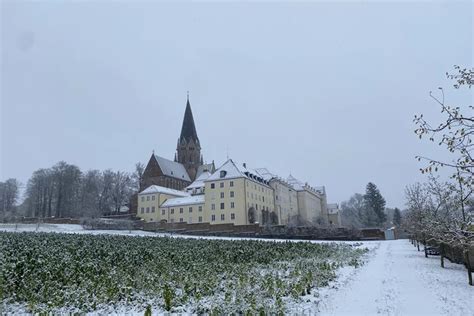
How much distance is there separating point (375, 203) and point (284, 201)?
94.6 feet

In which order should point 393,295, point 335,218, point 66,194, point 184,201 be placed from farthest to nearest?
1. point 335,218
2. point 66,194
3. point 184,201
4. point 393,295

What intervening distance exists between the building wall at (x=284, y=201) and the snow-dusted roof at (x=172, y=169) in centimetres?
2335

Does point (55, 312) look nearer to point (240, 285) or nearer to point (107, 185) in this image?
point (240, 285)

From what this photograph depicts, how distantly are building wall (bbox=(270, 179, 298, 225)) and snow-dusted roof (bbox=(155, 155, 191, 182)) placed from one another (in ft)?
76.6

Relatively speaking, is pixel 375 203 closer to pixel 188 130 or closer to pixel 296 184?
pixel 296 184

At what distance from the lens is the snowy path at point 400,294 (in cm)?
745

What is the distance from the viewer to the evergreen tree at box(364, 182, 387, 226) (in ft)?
265

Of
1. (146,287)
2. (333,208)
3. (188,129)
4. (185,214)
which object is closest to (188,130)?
(188,129)

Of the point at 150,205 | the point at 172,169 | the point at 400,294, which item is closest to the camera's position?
the point at 400,294

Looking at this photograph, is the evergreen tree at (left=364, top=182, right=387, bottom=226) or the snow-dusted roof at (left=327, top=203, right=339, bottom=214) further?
the snow-dusted roof at (left=327, top=203, right=339, bottom=214)

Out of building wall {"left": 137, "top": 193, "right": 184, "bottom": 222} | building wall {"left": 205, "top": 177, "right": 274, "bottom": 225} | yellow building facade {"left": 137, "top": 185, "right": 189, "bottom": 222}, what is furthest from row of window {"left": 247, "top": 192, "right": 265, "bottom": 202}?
building wall {"left": 137, "top": 193, "right": 184, "bottom": 222}

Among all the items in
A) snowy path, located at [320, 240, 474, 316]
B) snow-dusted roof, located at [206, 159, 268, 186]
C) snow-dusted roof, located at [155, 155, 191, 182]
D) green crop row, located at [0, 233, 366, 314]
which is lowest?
snowy path, located at [320, 240, 474, 316]

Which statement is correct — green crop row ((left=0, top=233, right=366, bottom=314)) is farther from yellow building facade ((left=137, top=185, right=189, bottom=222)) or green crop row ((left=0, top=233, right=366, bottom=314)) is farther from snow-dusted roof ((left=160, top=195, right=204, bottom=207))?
yellow building facade ((left=137, top=185, right=189, bottom=222))

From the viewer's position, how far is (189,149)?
274 ft
